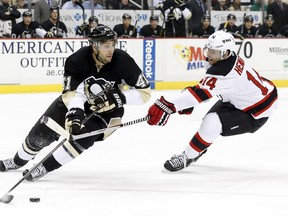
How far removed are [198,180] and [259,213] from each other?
101 cm

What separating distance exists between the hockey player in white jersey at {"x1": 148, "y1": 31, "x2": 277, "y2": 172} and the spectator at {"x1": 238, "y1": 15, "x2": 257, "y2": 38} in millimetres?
7254

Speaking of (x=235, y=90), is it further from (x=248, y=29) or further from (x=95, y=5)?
(x=248, y=29)

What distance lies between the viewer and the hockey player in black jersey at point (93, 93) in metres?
4.67

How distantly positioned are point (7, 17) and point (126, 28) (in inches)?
69.0

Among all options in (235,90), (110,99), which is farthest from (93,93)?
(235,90)

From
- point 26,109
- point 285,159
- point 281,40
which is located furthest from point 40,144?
point 281,40

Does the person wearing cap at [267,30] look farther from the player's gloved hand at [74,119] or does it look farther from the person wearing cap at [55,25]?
the player's gloved hand at [74,119]

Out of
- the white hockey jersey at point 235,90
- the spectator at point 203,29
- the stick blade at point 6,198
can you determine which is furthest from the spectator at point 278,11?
the stick blade at point 6,198

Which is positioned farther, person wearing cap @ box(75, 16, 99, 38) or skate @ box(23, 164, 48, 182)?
person wearing cap @ box(75, 16, 99, 38)

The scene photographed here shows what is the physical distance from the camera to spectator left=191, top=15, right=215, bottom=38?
39.7ft

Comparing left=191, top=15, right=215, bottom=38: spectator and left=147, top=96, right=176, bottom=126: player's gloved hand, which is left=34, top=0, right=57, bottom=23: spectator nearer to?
left=191, top=15, right=215, bottom=38: spectator

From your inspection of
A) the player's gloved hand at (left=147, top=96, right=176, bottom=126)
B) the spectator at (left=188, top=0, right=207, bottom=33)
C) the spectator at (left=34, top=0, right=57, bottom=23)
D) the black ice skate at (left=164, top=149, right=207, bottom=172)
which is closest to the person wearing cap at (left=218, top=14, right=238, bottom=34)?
the spectator at (left=188, top=0, right=207, bottom=33)

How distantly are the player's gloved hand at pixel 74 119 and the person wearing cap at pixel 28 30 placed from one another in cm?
642

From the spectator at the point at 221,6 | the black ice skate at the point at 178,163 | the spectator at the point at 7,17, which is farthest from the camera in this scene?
the spectator at the point at 221,6
